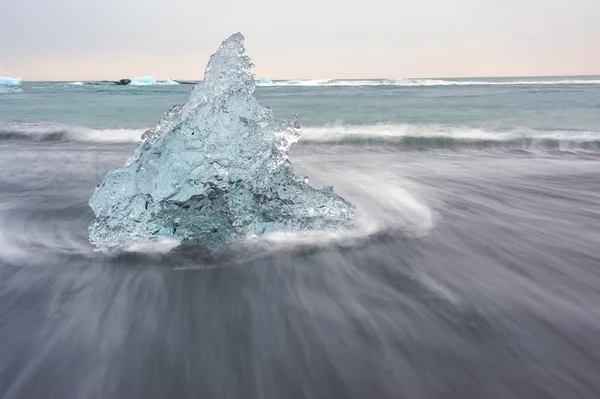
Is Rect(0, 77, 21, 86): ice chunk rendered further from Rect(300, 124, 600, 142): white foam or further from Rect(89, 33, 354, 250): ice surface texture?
Rect(89, 33, 354, 250): ice surface texture

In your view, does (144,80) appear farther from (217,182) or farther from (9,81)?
(217,182)

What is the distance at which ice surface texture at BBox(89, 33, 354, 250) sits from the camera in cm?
350

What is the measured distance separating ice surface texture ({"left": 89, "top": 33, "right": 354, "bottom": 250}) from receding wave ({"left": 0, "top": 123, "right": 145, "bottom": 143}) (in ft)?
26.2

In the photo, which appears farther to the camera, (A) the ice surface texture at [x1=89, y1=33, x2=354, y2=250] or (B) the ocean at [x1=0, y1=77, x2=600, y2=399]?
(A) the ice surface texture at [x1=89, y1=33, x2=354, y2=250]

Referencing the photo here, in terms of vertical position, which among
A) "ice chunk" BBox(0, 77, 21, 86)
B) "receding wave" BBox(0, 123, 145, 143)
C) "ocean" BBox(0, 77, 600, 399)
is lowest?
"ocean" BBox(0, 77, 600, 399)

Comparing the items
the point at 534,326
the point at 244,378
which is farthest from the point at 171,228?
the point at 534,326

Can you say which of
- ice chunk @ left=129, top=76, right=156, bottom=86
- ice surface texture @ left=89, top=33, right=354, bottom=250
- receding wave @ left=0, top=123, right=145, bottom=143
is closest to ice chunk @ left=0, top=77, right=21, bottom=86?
ice chunk @ left=129, top=76, right=156, bottom=86

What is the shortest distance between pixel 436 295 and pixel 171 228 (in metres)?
2.19

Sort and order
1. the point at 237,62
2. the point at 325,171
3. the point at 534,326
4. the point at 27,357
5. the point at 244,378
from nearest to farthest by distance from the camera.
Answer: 1. the point at 244,378
2. the point at 27,357
3. the point at 534,326
4. the point at 237,62
5. the point at 325,171

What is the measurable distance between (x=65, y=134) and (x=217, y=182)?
9.92m

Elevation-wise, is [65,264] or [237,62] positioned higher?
[237,62]

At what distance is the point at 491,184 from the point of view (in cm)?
596

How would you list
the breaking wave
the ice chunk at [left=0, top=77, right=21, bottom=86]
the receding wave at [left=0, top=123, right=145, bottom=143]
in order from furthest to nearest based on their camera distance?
the ice chunk at [left=0, top=77, right=21, bottom=86]
the receding wave at [left=0, top=123, right=145, bottom=143]
the breaking wave

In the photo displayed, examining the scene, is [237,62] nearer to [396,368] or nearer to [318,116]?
[396,368]
